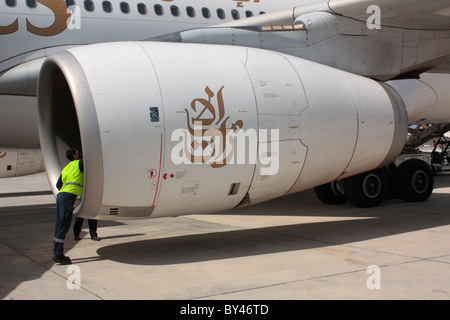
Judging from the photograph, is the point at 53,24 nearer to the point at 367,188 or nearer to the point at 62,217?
the point at 62,217

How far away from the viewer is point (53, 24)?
928 cm

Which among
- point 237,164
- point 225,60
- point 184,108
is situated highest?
point 225,60

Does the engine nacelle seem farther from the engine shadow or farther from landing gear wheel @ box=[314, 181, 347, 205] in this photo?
landing gear wheel @ box=[314, 181, 347, 205]

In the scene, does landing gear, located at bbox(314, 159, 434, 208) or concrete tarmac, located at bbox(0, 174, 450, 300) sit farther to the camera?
landing gear, located at bbox(314, 159, 434, 208)

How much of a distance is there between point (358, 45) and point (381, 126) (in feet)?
5.62

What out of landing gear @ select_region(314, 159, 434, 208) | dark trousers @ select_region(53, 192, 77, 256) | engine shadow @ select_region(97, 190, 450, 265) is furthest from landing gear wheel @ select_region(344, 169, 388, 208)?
dark trousers @ select_region(53, 192, 77, 256)

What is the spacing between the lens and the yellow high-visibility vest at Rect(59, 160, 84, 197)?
6297 mm

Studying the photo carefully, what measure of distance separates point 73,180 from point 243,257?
2109mm

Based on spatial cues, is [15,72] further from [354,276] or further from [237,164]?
[354,276]

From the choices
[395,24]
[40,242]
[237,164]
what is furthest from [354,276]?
[395,24]

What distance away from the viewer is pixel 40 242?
7.65m

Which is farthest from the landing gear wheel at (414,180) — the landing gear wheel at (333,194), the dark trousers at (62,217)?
the dark trousers at (62,217)

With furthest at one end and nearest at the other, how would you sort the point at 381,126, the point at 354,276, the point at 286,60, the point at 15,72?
the point at 15,72 < the point at 381,126 < the point at 286,60 < the point at 354,276

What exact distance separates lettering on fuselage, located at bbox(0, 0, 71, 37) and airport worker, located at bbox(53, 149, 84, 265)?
3722 millimetres
